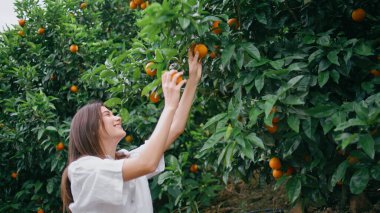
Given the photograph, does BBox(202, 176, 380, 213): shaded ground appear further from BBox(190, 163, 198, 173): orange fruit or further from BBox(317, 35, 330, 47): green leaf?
BBox(317, 35, 330, 47): green leaf

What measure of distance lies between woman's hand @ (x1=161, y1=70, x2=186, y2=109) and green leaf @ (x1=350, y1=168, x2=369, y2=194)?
80cm

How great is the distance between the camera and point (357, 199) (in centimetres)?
332

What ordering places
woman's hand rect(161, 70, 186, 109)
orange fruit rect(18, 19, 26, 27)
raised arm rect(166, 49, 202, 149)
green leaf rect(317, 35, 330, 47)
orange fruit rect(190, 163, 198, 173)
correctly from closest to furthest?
woman's hand rect(161, 70, 186, 109) → raised arm rect(166, 49, 202, 149) → green leaf rect(317, 35, 330, 47) → orange fruit rect(190, 163, 198, 173) → orange fruit rect(18, 19, 26, 27)

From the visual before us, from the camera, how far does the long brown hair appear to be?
6.30 feet

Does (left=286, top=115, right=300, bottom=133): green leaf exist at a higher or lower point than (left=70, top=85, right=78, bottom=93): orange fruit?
higher

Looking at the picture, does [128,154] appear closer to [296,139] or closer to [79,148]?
[79,148]

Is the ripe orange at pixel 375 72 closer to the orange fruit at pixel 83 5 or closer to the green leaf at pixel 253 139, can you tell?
the green leaf at pixel 253 139

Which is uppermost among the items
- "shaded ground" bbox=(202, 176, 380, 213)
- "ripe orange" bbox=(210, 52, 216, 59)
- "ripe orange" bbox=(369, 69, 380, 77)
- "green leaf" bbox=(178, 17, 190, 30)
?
"green leaf" bbox=(178, 17, 190, 30)

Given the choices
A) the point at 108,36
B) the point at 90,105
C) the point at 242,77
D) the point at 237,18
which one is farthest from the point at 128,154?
the point at 108,36

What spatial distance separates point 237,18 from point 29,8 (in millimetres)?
3383

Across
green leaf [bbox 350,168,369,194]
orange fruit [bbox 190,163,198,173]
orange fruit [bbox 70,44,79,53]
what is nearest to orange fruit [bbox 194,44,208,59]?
green leaf [bbox 350,168,369,194]

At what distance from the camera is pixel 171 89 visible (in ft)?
6.00

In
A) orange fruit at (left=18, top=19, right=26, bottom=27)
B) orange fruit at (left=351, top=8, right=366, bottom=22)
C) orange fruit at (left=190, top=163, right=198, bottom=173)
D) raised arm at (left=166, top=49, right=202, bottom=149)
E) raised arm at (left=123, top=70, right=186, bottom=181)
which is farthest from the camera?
orange fruit at (left=18, top=19, right=26, bottom=27)

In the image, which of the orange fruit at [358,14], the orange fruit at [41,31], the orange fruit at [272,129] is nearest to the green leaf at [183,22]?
the orange fruit at [272,129]
